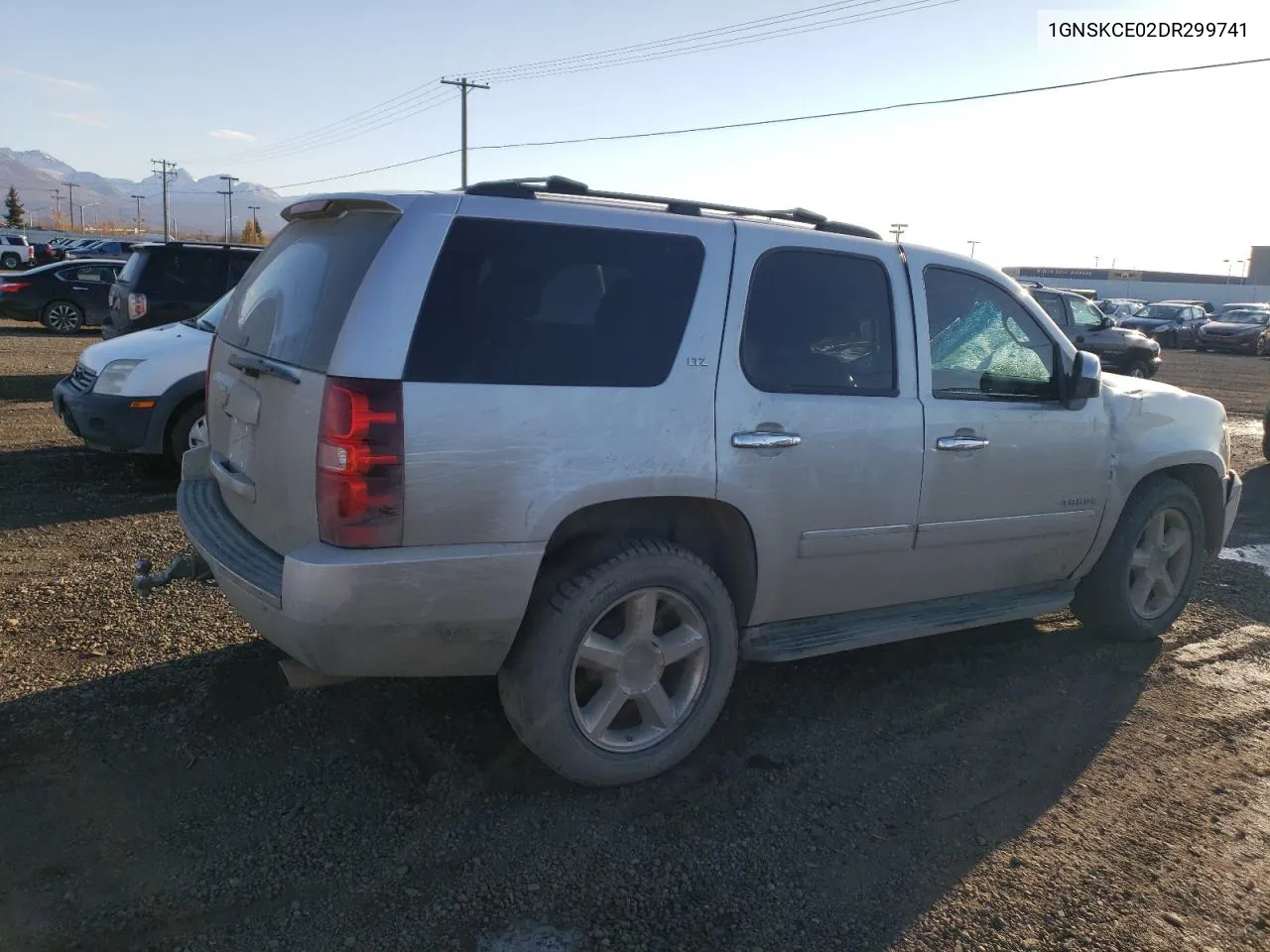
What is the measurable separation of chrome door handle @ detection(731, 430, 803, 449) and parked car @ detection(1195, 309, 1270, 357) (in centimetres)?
3565

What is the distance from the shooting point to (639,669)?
3473mm

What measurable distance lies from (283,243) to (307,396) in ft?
3.81

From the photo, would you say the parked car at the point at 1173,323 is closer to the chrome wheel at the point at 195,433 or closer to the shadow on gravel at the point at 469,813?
the chrome wheel at the point at 195,433

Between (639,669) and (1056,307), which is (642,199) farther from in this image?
(1056,307)

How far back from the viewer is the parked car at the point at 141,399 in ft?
23.3

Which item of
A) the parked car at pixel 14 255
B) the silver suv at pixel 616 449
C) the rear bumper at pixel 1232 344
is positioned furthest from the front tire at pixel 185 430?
the parked car at pixel 14 255

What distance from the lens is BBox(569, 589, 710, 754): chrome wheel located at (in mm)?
3367

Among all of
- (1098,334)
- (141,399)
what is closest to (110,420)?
(141,399)

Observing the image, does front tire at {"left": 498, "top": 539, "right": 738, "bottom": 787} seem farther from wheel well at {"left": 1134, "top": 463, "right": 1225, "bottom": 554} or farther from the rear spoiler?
wheel well at {"left": 1134, "top": 463, "right": 1225, "bottom": 554}

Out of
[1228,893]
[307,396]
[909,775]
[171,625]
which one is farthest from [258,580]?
[1228,893]

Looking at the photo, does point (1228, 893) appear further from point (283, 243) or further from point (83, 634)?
point (83, 634)

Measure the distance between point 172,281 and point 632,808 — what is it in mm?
9254

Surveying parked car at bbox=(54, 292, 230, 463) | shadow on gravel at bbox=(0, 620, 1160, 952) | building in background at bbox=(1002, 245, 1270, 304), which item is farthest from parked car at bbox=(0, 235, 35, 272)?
building in background at bbox=(1002, 245, 1270, 304)

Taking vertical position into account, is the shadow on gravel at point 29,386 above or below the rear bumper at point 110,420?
below
